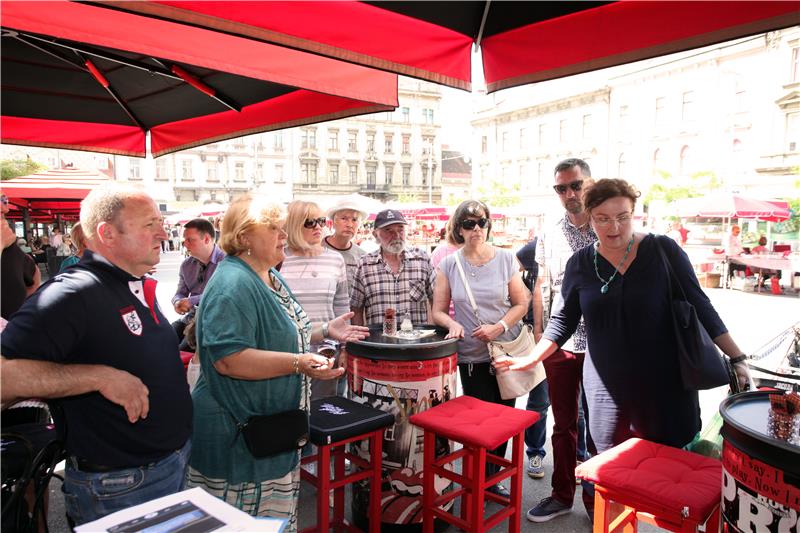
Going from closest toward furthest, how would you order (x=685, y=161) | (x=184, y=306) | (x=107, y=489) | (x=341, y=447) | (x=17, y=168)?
(x=107, y=489) → (x=341, y=447) → (x=184, y=306) → (x=17, y=168) → (x=685, y=161)

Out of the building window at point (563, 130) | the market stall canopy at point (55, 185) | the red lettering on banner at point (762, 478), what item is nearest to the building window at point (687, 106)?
the building window at point (563, 130)

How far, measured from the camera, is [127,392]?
5.74ft

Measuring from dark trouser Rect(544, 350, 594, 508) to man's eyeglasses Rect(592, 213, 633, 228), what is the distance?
43.3 inches

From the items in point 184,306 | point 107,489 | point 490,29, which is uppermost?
point 490,29

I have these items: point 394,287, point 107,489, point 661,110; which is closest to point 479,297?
point 394,287

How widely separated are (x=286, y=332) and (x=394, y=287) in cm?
164

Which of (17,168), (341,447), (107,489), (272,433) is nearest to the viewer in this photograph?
(107,489)

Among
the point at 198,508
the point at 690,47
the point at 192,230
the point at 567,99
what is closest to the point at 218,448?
the point at 198,508

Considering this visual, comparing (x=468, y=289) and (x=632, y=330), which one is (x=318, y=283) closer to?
(x=468, y=289)

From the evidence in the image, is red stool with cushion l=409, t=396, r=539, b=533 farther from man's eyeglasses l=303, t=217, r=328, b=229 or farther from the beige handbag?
man's eyeglasses l=303, t=217, r=328, b=229

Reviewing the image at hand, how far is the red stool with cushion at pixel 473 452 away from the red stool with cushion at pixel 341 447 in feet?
0.84

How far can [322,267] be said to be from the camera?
3811mm

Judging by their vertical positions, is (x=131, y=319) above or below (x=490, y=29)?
below

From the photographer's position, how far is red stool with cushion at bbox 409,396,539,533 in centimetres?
264
